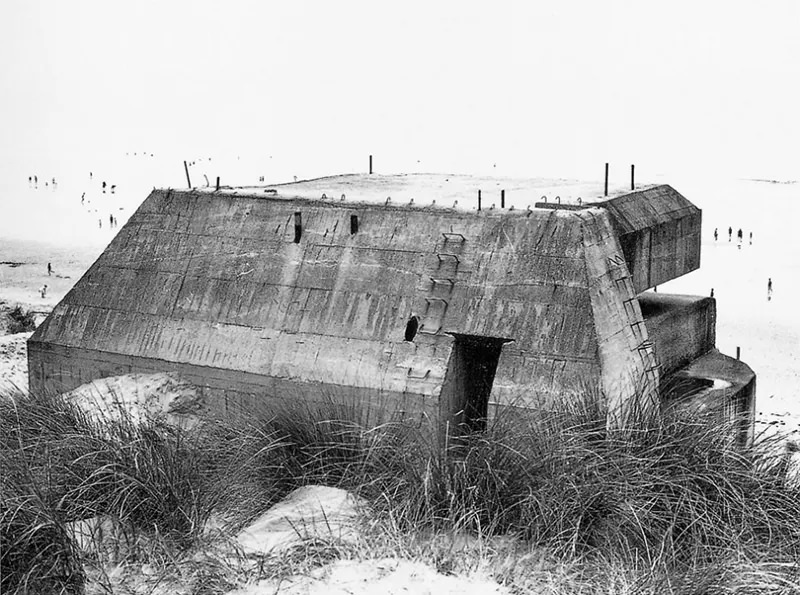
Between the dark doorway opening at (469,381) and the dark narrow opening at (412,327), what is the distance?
333mm

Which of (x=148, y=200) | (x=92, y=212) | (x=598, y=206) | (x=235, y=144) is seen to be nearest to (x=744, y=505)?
(x=598, y=206)

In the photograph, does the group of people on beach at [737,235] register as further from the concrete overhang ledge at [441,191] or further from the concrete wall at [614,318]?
the concrete wall at [614,318]

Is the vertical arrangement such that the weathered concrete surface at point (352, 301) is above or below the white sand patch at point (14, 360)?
above

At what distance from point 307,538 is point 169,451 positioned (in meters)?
0.99

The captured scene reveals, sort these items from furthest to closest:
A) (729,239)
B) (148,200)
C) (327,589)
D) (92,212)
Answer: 1. (92,212)
2. (729,239)
3. (148,200)
4. (327,589)

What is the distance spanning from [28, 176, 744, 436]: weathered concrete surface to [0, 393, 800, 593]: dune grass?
6.90 ft

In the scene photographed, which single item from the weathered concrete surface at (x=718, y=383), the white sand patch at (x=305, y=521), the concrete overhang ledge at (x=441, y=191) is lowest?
the weathered concrete surface at (x=718, y=383)

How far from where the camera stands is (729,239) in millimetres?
32938

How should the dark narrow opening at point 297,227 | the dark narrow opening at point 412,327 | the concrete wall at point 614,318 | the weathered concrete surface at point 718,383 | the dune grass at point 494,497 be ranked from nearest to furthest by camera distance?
1. the dune grass at point 494,497
2. the concrete wall at point 614,318
3. the dark narrow opening at point 412,327
4. the dark narrow opening at point 297,227
5. the weathered concrete surface at point 718,383

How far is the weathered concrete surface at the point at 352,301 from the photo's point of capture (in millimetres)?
9297

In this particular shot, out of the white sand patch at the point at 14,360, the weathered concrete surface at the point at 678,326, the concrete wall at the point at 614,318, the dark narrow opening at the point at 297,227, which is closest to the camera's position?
the concrete wall at the point at 614,318

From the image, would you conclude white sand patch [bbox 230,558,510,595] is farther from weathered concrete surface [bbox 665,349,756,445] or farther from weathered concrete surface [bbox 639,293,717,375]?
weathered concrete surface [bbox 639,293,717,375]

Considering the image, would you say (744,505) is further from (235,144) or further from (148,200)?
(235,144)

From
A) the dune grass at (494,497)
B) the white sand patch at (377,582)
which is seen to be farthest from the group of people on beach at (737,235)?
the white sand patch at (377,582)
